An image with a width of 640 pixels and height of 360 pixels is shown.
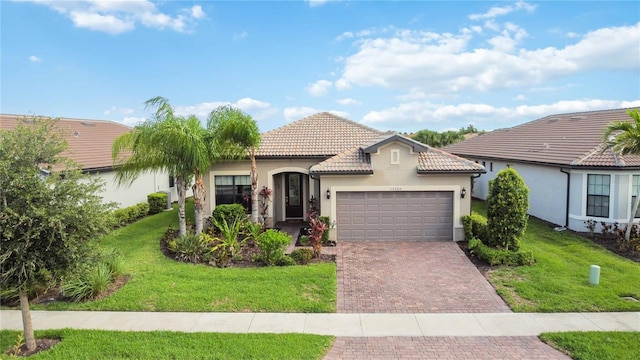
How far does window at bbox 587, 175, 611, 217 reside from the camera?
15773mm

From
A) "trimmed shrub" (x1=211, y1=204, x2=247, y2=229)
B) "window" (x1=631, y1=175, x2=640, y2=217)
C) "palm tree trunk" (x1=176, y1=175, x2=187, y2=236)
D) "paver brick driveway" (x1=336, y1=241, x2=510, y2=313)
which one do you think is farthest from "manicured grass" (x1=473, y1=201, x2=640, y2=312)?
"palm tree trunk" (x1=176, y1=175, x2=187, y2=236)

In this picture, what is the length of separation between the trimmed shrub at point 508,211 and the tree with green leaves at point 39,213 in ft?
37.1

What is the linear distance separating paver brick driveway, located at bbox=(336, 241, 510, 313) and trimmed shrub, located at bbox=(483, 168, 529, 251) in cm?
140

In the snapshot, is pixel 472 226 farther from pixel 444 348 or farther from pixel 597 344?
pixel 444 348

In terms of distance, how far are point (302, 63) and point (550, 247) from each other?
1340cm

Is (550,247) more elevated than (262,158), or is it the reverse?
(262,158)

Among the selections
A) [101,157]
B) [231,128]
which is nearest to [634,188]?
[231,128]

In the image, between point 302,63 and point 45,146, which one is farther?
point 302,63

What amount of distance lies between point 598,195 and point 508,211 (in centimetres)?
621

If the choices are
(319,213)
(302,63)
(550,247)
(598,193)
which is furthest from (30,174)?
(598,193)

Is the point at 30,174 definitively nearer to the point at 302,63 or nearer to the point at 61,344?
the point at 61,344

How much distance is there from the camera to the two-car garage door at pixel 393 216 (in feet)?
50.2

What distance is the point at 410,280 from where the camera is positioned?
36.9 ft

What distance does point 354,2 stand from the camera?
623 inches
